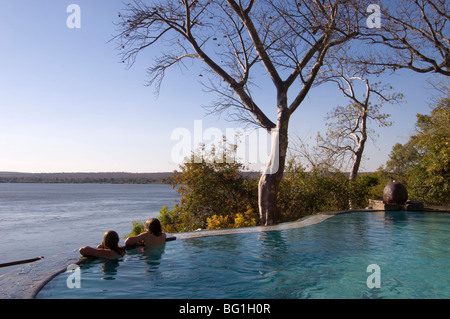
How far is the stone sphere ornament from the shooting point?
39.9ft

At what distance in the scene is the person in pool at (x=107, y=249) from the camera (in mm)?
5977

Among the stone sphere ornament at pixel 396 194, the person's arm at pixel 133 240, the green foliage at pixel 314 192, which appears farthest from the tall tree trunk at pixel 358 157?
the person's arm at pixel 133 240

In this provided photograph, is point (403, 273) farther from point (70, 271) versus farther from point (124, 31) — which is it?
point (124, 31)

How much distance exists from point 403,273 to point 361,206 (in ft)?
31.7

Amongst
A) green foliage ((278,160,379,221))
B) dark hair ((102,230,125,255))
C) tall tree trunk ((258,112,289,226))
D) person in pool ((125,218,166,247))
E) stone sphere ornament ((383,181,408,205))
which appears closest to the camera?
dark hair ((102,230,125,255))

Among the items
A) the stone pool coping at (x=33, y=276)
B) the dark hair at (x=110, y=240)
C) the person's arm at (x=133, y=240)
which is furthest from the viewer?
the person's arm at (x=133, y=240)

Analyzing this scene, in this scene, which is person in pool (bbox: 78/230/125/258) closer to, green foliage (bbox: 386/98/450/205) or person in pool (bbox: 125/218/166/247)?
person in pool (bbox: 125/218/166/247)

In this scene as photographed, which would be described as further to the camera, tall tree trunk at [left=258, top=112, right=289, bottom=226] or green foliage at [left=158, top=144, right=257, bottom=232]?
green foliage at [left=158, top=144, right=257, bottom=232]

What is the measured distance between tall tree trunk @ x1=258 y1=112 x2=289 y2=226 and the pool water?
108 inches

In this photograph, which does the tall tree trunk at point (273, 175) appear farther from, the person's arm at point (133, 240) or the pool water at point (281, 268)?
the person's arm at point (133, 240)

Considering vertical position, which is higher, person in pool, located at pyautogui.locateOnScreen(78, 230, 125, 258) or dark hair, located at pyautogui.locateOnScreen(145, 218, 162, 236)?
dark hair, located at pyautogui.locateOnScreen(145, 218, 162, 236)

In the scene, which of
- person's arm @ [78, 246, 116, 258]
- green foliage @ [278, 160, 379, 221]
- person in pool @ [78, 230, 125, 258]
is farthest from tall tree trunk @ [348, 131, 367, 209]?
person's arm @ [78, 246, 116, 258]

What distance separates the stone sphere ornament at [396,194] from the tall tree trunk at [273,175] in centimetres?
397
